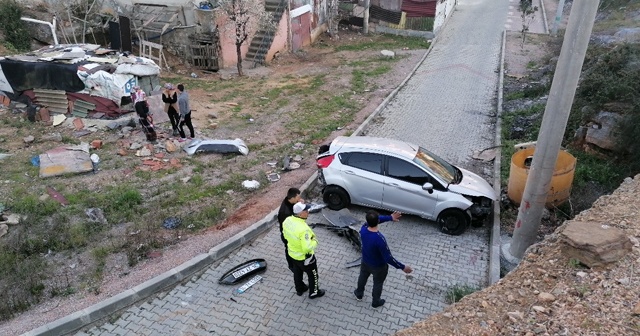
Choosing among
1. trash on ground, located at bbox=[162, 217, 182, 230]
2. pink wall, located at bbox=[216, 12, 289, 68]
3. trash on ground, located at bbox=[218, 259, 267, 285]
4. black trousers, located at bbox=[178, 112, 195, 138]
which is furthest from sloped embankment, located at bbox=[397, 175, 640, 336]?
pink wall, located at bbox=[216, 12, 289, 68]

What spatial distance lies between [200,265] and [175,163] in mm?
4499

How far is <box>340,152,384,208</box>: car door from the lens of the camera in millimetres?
8984

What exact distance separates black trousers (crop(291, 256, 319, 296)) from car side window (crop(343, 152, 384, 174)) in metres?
2.79

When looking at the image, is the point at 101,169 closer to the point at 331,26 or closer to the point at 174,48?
the point at 174,48

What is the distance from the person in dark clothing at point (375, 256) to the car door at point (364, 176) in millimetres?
2449

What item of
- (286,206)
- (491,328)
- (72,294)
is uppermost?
(286,206)

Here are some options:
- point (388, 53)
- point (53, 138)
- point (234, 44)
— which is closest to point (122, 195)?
point (53, 138)

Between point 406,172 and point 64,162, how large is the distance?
808 cm

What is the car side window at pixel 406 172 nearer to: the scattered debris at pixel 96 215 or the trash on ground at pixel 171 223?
the trash on ground at pixel 171 223

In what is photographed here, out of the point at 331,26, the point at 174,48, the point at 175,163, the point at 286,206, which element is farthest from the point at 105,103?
the point at 331,26

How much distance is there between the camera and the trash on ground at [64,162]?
419 inches

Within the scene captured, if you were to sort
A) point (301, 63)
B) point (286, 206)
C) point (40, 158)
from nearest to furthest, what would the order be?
point (286, 206) → point (40, 158) → point (301, 63)

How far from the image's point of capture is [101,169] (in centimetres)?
1099

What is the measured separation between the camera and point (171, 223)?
28.8 ft
